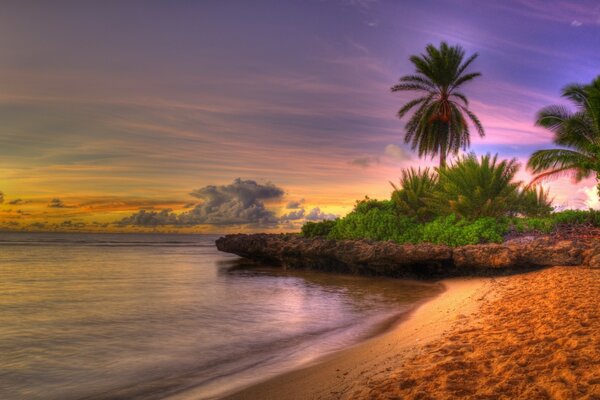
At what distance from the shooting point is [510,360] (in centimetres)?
474

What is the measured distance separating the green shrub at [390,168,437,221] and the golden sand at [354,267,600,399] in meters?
19.9

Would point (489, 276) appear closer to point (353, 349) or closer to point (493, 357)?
point (353, 349)

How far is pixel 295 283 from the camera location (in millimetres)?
18922

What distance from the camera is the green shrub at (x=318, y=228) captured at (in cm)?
2991

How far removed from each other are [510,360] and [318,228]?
83.0 feet

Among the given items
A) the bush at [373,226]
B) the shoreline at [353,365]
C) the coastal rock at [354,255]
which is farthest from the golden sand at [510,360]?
the bush at [373,226]

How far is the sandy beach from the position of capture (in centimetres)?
411

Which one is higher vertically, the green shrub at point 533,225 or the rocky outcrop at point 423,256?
the green shrub at point 533,225

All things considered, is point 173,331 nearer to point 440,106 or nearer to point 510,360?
point 510,360

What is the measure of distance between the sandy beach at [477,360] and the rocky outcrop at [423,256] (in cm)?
690

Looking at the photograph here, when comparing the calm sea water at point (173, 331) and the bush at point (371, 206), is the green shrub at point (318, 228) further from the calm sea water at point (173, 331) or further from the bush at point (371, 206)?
the calm sea water at point (173, 331)

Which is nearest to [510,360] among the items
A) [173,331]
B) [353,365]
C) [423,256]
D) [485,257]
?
[353,365]

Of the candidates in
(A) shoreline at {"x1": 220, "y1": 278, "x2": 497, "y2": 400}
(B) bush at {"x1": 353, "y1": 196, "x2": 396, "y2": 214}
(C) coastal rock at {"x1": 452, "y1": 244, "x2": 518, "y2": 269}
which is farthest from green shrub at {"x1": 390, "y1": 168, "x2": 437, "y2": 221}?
(A) shoreline at {"x1": 220, "y1": 278, "x2": 497, "y2": 400}

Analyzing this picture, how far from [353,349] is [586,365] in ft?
12.1
